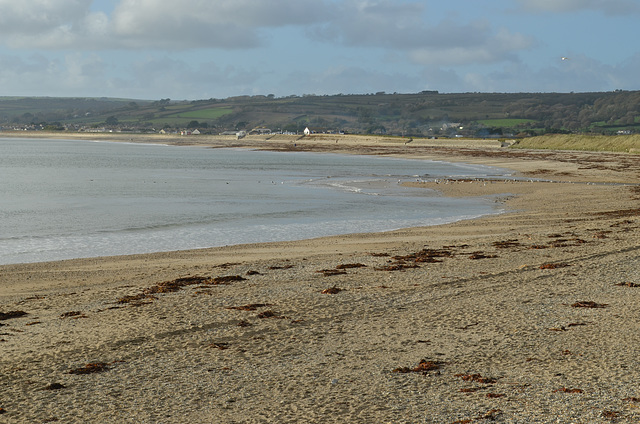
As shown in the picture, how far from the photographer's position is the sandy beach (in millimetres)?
6113

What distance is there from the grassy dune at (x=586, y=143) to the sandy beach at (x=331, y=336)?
64.8 meters

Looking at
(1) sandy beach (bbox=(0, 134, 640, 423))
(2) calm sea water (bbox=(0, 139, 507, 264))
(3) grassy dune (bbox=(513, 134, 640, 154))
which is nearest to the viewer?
(1) sandy beach (bbox=(0, 134, 640, 423))

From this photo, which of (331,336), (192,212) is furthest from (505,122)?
(331,336)

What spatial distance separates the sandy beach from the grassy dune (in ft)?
213

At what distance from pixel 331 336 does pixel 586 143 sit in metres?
79.8

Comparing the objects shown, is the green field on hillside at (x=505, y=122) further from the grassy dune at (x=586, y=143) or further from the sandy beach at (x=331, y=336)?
the sandy beach at (x=331, y=336)

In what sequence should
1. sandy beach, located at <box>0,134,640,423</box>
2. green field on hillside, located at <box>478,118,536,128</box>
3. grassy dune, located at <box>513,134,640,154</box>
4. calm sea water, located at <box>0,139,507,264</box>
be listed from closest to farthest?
sandy beach, located at <box>0,134,640,423</box>, calm sea water, located at <box>0,139,507,264</box>, grassy dune, located at <box>513,134,640,154</box>, green field on hillside, located at <box>478,118,536,128</box>

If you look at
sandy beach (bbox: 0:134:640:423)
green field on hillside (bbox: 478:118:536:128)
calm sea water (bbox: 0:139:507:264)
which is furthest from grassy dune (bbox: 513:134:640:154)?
sandy beach (bbox: 0:134:640:423)

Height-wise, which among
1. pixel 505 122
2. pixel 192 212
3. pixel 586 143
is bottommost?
pixel 192 212

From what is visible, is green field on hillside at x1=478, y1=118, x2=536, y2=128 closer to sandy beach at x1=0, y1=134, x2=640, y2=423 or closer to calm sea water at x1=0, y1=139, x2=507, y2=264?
calm sea water at x1=0, y1=139, x2=507, y2=264

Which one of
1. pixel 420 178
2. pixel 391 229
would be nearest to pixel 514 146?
pixel 420 178

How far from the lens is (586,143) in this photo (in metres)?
80.9

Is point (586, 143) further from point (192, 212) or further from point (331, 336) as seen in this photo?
point (331, 336)

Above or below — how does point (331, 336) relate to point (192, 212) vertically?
above
